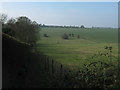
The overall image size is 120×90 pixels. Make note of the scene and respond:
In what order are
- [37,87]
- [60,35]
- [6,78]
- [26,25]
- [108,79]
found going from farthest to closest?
[60,35]
[26,25]
[6,78]
[37,87]
[108,79]

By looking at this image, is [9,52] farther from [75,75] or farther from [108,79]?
[108,79]

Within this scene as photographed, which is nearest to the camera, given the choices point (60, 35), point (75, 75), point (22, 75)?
point (75, 75)

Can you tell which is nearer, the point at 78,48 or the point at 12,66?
the point at 12,66

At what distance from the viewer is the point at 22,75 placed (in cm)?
741

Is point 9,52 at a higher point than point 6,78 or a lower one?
higher

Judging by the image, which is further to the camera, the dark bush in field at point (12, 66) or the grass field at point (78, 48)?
the dark bush in field at point (12, 66)

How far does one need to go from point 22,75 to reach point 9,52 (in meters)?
0.92

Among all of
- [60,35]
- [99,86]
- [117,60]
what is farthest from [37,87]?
[60,35]

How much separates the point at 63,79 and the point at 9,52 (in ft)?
9.01

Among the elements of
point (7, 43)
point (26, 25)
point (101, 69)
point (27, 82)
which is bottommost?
point (27, 82)

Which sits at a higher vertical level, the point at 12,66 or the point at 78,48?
the point at 12,66

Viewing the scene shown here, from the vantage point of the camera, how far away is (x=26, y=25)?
755 inches

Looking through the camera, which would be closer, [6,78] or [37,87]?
[37,87]

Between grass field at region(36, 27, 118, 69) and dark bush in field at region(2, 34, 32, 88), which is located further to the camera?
dark bush in field at region(2, 34, 32, 88)
